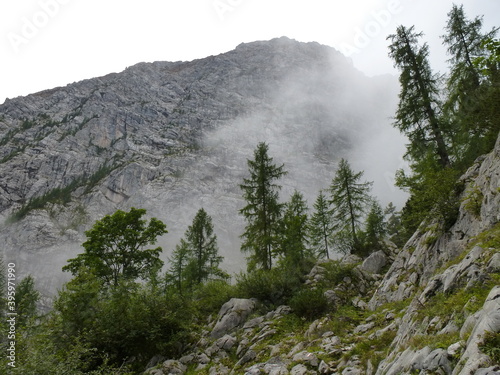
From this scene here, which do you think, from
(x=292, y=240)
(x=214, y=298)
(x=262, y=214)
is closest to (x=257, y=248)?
(x=262, y=214)

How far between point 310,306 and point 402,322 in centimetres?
651

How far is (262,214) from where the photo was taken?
2691 cm

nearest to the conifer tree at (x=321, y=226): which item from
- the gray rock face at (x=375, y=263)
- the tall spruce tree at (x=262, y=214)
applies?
the tall spruce tree at (x=262, y=214)

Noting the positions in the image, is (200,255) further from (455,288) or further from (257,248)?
(455,288)

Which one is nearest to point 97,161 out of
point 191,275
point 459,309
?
point 191,275

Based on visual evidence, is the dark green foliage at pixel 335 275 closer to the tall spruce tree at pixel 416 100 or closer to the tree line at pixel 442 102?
the tree line at pixel 442 102

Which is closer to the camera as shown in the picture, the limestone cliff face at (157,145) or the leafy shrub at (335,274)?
the leafy shrub at (335,274)

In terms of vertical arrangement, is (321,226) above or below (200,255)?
above

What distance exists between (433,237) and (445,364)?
1016cm

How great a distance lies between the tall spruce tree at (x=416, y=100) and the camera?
21.6 metres

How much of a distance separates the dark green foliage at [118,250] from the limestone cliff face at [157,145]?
210ft

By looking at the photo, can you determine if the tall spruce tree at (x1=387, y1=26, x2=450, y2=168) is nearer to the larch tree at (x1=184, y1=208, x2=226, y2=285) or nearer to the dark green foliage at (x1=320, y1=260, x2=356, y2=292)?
the dark green foliage at (x1=320, y1=260, x2=356, y2=292)

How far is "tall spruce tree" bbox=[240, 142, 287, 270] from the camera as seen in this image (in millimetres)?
25500

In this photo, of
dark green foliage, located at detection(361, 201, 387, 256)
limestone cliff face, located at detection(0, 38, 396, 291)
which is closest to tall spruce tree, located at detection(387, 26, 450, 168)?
dark green foliage, located at detection(361, 201, 387, 256)
